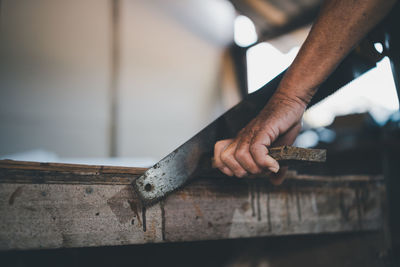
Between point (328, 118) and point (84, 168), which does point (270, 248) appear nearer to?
point (84, 168)

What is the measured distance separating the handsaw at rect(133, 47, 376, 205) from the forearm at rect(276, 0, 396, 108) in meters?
0.11

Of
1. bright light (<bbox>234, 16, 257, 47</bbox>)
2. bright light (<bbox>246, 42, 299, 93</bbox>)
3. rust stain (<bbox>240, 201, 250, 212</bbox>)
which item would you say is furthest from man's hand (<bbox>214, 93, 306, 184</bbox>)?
bright light (<bbox>234, 16, 257, 47</bbox>)

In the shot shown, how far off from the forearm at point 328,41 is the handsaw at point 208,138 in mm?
110

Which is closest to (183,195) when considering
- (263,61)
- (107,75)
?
(107,75)

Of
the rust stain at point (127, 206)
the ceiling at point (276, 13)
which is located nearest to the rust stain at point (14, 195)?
the rust stain at point (127, 206)

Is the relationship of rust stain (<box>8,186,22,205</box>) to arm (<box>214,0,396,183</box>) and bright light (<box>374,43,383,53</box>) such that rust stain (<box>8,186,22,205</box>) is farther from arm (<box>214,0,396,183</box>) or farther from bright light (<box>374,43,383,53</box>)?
bright light (<box>374,43,383,53</box>)

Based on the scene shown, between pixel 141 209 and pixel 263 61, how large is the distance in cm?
432

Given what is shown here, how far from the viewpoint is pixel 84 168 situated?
919mm

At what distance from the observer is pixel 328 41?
3.10 ft

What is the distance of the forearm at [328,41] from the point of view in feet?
2.94

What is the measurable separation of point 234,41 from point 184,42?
1.00m

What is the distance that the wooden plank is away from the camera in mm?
839

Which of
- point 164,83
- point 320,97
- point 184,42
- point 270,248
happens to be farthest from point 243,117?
point 184,42

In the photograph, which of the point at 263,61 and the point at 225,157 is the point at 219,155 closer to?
the point at 225,157
